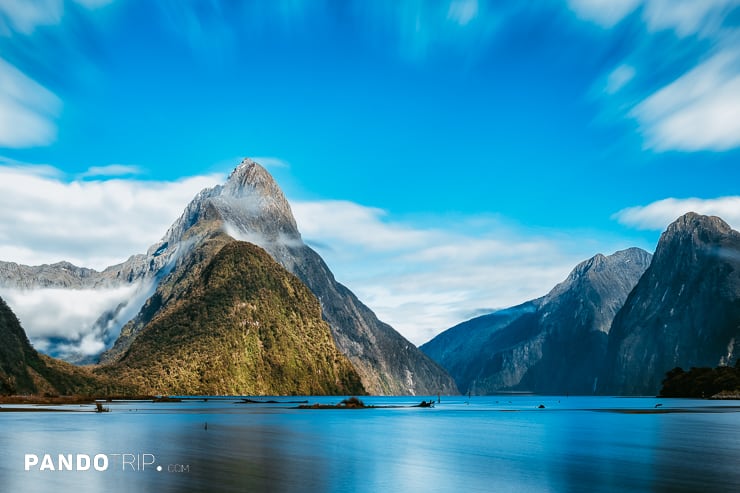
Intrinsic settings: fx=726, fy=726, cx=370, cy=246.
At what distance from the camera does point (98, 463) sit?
58.3 meters

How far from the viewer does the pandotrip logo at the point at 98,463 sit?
54.4m

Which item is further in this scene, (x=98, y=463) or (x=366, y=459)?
(x=366, y=459)

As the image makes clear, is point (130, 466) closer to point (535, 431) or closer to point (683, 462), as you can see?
point (683, 462)

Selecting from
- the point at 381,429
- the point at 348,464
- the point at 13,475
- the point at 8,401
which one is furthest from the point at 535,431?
the point at 8,401

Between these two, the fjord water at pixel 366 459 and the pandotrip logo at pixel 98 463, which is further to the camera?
the pandotrip logo at pixel 98 463

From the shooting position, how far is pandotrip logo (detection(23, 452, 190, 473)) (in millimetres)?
54419

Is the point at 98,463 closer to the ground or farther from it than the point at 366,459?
farther from it

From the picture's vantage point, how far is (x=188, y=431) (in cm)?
9806

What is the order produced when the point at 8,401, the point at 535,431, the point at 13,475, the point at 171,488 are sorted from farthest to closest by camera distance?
the point at 8,401 < the point at 535,431 < the point at 13,475 < the point at 171,488

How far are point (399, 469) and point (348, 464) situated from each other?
4.94m

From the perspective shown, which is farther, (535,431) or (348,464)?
(535,431)

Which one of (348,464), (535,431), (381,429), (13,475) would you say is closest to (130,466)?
(13,475)

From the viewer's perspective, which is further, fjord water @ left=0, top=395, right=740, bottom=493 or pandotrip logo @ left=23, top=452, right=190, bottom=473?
pandotrip logo @ left=23, top=452, right=190, bottom=473

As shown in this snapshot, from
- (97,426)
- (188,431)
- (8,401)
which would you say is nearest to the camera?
(188,431)
